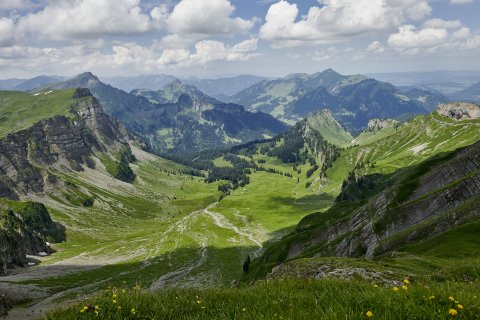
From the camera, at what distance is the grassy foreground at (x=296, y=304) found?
866 cm

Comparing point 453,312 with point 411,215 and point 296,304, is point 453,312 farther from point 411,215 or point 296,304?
point 411,215

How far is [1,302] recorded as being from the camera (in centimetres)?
8931

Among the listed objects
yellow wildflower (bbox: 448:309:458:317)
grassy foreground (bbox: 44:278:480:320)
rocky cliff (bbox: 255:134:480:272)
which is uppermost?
yellow wildflower (bbox: 448:309:458:317)

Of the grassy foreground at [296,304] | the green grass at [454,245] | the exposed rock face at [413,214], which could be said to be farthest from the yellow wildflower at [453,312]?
the exposed rock face at [413,214]

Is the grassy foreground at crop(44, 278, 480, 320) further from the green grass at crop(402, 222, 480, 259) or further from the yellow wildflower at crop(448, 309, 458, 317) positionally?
the green grass at crop(402, 222, 480, 259)

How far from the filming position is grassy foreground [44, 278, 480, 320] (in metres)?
8.66

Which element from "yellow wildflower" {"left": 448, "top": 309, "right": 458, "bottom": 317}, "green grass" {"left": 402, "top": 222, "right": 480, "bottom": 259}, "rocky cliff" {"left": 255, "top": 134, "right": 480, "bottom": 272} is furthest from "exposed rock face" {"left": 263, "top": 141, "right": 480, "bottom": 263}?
"yellow wildflower" {"left": 448, "top": 309, "right": 458, "bottom": 317}

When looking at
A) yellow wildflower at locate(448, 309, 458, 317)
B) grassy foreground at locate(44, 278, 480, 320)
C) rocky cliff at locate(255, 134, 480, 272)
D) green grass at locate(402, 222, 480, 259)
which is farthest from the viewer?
rocky cliff at locate(255, 134, 480, 272)

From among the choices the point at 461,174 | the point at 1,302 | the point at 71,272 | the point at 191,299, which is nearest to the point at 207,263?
the point at 71,272

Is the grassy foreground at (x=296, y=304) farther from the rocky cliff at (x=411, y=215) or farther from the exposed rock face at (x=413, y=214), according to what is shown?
the exposed rock face at (x=413, y=214)

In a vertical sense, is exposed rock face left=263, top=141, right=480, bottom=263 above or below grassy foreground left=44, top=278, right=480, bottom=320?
below

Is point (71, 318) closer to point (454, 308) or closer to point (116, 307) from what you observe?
point (116, 307)

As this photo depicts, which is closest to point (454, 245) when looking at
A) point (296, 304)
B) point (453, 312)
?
point (296, 304)

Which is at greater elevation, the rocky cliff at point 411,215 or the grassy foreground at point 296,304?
the grassy foreground at point 296,304
